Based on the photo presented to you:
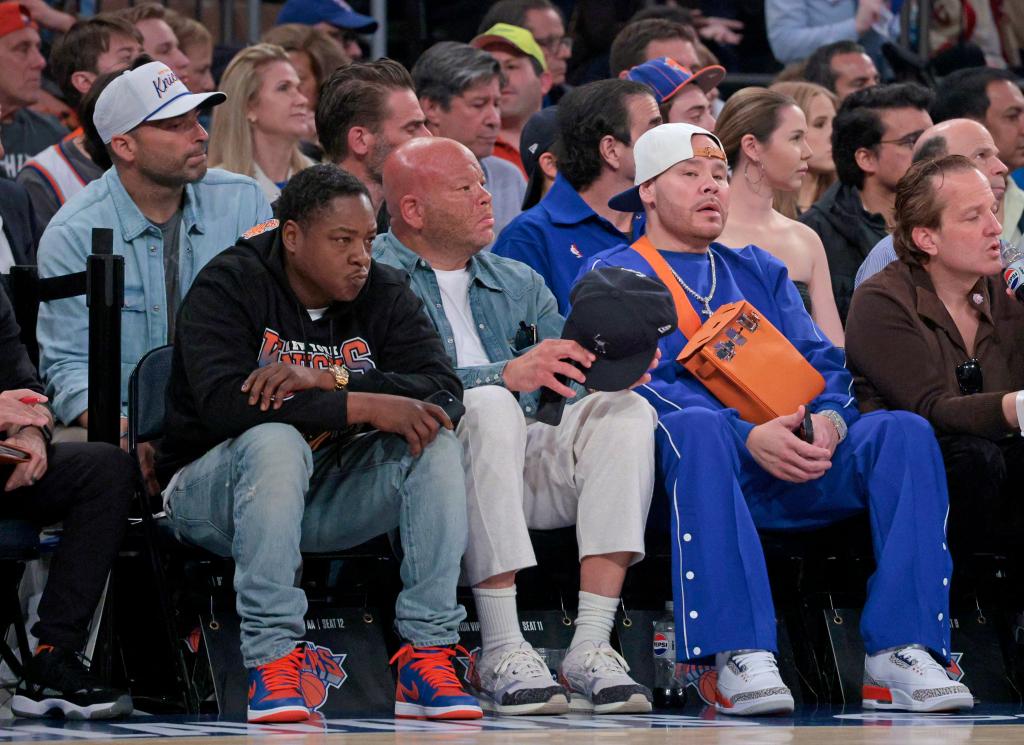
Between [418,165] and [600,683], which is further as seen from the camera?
[418,165]

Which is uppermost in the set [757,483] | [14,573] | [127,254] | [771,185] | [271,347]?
[771,185]

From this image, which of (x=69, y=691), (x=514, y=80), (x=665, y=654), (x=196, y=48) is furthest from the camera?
(x=514, y=80)

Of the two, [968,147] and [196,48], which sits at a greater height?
[196,48]

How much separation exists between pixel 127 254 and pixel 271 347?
897mm

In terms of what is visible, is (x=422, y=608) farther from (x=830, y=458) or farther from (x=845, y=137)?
(x=845, y=137)

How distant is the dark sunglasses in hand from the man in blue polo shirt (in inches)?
48.4

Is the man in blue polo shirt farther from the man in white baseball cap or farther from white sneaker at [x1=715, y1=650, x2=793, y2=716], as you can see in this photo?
white sneaker at [x1=715, y1=650, x2=793, y2=716]

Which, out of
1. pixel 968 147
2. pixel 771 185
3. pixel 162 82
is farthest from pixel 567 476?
pixel 968 147

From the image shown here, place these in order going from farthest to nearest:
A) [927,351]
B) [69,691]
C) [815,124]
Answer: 1. [815,124]
2. [927,351]
3. [69,691]

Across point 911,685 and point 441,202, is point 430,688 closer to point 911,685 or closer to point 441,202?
point 911,685

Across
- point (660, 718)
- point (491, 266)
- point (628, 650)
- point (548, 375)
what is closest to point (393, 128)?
point (491, 266)

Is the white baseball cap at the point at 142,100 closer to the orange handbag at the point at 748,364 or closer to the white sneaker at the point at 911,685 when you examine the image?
the orange handbag at the point at 748,364

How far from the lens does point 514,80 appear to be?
7.42 m

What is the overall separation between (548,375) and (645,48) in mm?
3377
